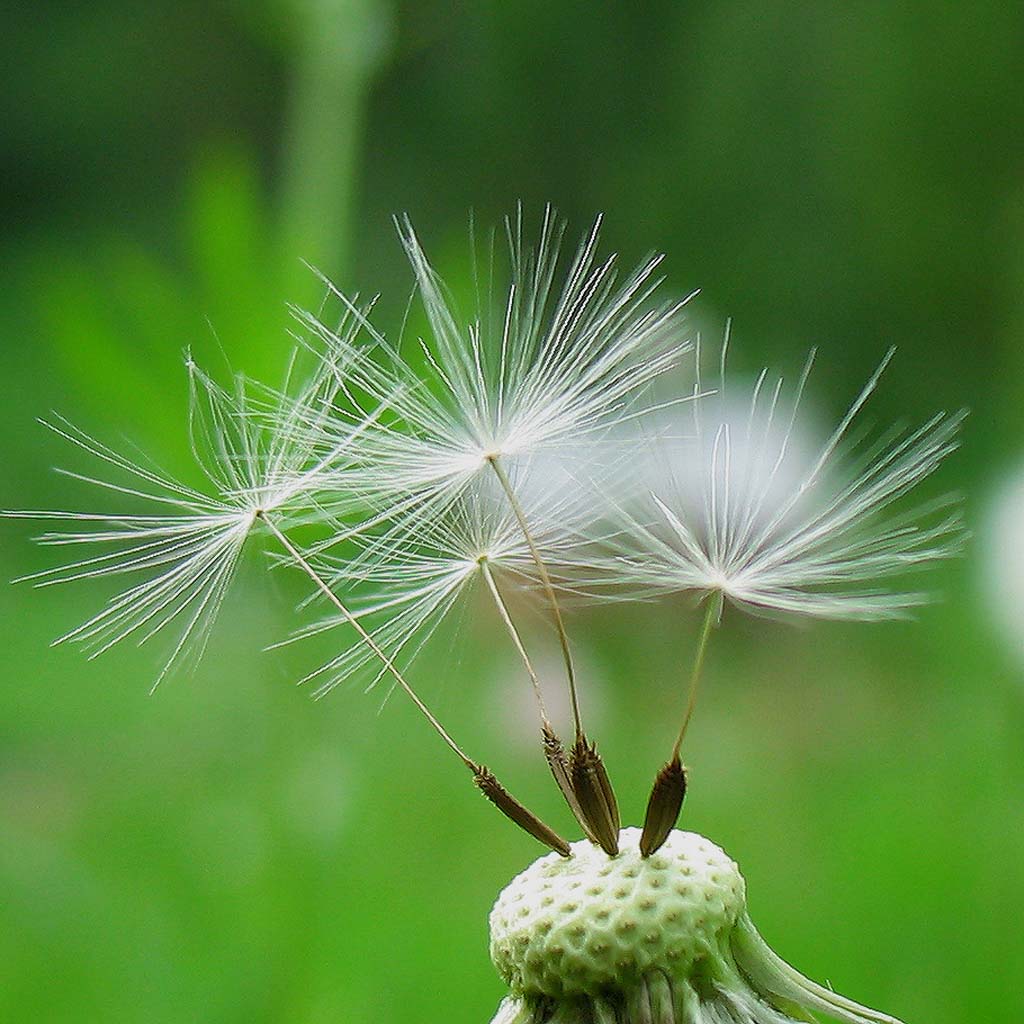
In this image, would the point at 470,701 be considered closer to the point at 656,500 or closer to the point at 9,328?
the point at 9,328

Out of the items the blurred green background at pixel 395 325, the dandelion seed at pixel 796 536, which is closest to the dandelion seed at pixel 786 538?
the dandelion seed at pixel 796 536

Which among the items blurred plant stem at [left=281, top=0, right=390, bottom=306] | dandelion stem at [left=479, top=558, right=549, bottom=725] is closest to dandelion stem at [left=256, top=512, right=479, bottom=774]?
dandelion stem at [left=479, top=558, right=549, bottom=725]

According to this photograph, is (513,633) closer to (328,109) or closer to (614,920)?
(614,920)

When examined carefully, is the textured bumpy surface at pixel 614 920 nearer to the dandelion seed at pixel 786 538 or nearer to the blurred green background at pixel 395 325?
the dandelion seed at pixel 786 538

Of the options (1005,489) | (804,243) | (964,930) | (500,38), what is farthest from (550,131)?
(964,930)

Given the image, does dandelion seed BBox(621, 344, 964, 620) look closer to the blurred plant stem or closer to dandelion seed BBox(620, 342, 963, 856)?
dandelion seed BBox(620, 342, 963, 856)

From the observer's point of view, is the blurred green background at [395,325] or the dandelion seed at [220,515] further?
the blurred green background at [395,325]
